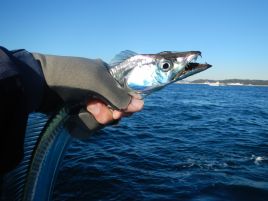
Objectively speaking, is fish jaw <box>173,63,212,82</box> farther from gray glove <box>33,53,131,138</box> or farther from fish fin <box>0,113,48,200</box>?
fish fin <box>0,113,48,200</box>

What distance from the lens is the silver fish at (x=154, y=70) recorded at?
106 inches

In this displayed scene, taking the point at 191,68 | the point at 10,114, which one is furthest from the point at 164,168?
the point at 10,114

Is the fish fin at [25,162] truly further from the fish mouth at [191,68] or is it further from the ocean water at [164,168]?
the ocean water at [164,168]

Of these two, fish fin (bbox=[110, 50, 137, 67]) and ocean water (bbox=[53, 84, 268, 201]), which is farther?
ocean water (bbox=[53, 84, 268, 201])

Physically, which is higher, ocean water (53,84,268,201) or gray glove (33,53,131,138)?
gray glove (33,53,131,138)

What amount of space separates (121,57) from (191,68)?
2.24ft

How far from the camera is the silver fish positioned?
8.84ft

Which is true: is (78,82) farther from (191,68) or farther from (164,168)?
(164,168)

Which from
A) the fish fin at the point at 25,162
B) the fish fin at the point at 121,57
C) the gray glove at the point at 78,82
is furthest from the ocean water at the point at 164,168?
the fish fin at the point at 121,57

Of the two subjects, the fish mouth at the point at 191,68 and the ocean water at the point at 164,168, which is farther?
the ocean water at the point at 164,168

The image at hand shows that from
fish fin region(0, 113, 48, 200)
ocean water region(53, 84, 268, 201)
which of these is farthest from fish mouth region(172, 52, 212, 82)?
ocean water region(53, 84, 268, 201)

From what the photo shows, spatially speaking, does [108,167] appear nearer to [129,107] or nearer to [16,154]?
[129,107]

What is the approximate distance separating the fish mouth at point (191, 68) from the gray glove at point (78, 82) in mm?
525

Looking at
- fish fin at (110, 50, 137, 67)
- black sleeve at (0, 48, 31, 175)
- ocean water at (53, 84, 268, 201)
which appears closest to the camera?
black sleeve at (0, 48, 31, 175)
